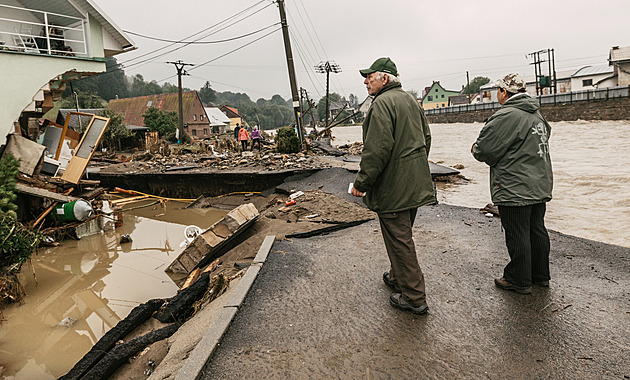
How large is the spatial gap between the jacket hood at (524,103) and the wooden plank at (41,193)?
10714mm

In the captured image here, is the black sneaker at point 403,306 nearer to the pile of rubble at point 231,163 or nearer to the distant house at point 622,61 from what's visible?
the pile of rubble at point 231,163

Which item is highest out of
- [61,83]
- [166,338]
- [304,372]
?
[61,83]

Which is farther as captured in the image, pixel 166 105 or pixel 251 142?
pixel 166 105

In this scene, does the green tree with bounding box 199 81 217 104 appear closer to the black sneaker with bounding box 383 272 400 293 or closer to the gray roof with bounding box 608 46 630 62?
the gray roof with bounding box 608 46 630 62

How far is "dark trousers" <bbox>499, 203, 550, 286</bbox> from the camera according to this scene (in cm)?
348

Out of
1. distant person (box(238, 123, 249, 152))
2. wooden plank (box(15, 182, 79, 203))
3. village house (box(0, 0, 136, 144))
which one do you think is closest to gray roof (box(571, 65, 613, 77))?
distant person (box(238, 123, 249, 152))

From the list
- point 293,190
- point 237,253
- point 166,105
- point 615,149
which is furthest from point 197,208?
point 166,105

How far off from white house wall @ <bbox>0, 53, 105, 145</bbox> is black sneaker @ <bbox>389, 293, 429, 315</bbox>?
11363 millimetres

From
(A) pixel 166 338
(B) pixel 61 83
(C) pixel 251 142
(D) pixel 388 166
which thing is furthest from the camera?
(C) pixel 251 142

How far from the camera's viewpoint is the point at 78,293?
23.0 ft

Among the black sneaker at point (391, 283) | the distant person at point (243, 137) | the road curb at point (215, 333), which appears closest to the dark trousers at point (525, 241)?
the black sneaker at point (391, 283)

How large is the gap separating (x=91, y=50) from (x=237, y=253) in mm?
10489

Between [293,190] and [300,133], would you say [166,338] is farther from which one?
[300,133]

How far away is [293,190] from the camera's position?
12031mm
